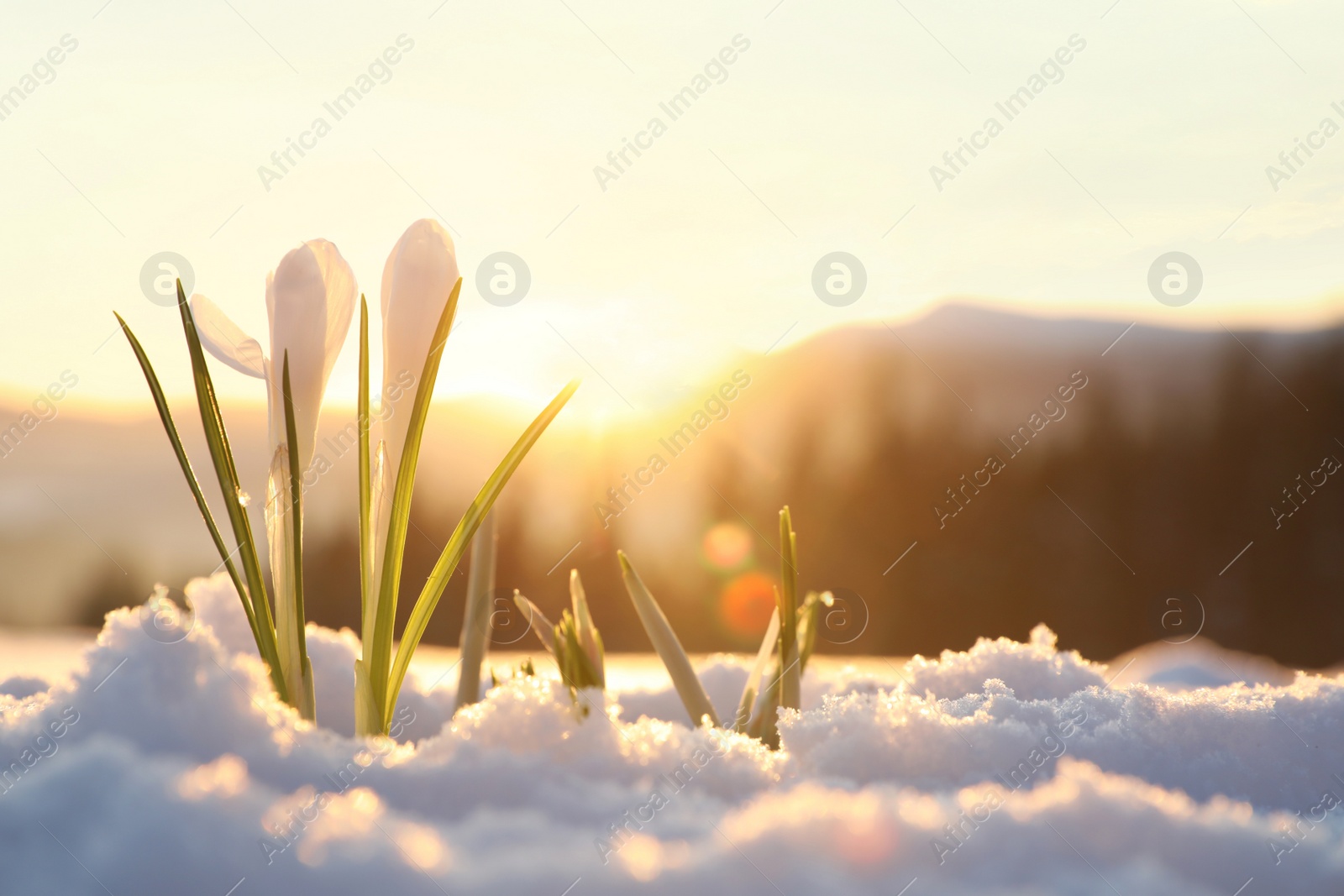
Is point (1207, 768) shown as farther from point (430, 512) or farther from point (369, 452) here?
point (430, 512)

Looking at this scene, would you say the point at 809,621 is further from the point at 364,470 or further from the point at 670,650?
the point at 364,470

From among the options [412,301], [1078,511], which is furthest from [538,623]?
[1078,511]

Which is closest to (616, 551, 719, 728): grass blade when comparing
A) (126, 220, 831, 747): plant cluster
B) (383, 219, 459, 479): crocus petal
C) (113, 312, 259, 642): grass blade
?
(126, 220, 831, 747): plant cluster

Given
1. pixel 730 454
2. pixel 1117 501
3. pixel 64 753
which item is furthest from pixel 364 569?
pixel 1117 501

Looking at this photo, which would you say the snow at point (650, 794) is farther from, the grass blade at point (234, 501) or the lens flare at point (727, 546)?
the lens flare at point (727, 546)

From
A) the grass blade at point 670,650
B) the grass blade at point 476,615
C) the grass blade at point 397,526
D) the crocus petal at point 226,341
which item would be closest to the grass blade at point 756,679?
the grass blade at point 670,650

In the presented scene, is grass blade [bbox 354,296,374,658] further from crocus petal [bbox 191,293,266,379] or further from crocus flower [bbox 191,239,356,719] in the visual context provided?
crocus petal [bbox 191,293,266,379]
